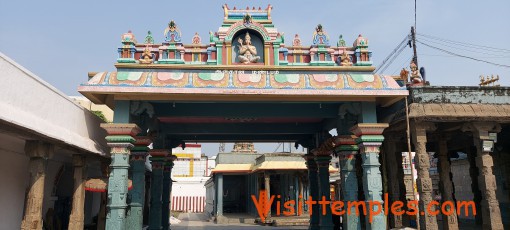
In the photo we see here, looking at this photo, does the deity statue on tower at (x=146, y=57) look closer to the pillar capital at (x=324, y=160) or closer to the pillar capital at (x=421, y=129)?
the pillar capital at (x=421, y=129)

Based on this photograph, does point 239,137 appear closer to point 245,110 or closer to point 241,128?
point 241,128

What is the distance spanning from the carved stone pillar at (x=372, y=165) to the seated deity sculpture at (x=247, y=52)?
3.70m

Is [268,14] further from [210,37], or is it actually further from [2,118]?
[2,118]

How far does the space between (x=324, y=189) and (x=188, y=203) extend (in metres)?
36.1

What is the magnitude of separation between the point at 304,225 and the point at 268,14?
16.6 meters

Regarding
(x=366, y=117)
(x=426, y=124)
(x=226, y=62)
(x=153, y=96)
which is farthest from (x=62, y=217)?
(x=426, y=124)

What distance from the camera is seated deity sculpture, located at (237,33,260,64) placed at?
37.3 ft

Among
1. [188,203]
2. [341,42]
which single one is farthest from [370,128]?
[188,203]

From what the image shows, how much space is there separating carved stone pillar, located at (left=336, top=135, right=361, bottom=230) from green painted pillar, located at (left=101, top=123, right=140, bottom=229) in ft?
21.6

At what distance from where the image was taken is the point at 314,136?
17.2 metres

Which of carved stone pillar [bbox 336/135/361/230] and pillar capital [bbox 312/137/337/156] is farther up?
pillar capital [bbox 312/137/337/156]

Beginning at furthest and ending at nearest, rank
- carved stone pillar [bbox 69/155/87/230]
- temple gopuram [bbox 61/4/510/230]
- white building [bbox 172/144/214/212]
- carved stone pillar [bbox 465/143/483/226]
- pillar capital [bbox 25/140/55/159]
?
white building [bbox 172/144/214/212] < carved stone pillar [bbox 465/143/483/226] < carved stone pillar [bbox 69/155/87/230] < temple gopuram [bbox 61/4/510/230] < pillar capital [bbox 25/140/55/159]

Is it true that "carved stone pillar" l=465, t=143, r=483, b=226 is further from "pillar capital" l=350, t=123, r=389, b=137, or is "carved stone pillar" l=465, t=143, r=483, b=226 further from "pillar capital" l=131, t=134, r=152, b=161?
"pillar capital" l=131, t=134, r=152, b=161

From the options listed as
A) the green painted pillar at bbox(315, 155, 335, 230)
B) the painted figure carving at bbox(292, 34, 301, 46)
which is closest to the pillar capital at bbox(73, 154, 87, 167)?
the painted figure carving at bbox(292, 34, 301, 46)
